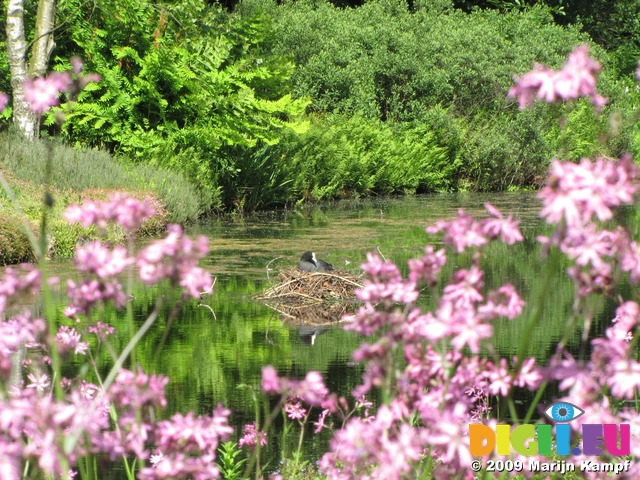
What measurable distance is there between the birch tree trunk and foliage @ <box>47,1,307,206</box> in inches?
48.7

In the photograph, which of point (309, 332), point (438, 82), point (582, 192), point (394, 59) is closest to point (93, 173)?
point (309, 332)

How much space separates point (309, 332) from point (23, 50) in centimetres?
1304

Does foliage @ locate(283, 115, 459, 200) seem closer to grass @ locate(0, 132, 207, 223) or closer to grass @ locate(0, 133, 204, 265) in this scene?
grass @ locate(0, 133, 204, 265)

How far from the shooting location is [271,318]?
9992 mm

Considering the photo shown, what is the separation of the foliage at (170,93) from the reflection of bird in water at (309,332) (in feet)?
40.3

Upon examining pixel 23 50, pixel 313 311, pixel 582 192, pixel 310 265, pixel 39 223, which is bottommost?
pixel 313 311

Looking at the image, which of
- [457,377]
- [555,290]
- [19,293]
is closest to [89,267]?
[19,293]

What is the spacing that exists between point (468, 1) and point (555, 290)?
41631 millimetres

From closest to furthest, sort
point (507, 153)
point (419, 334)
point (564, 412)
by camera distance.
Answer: point (419, 334) → point (564, 412) → point (507, 153)

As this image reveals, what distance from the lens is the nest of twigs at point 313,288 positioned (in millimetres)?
11125

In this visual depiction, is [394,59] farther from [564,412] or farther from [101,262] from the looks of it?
[101,262]

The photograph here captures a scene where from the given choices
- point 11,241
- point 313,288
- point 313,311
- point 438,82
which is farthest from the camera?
point 438,82

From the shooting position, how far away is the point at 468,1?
5138 cm

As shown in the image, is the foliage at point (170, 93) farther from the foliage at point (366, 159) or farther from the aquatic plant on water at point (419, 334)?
the aquatic plant on water at point (419, 334)
